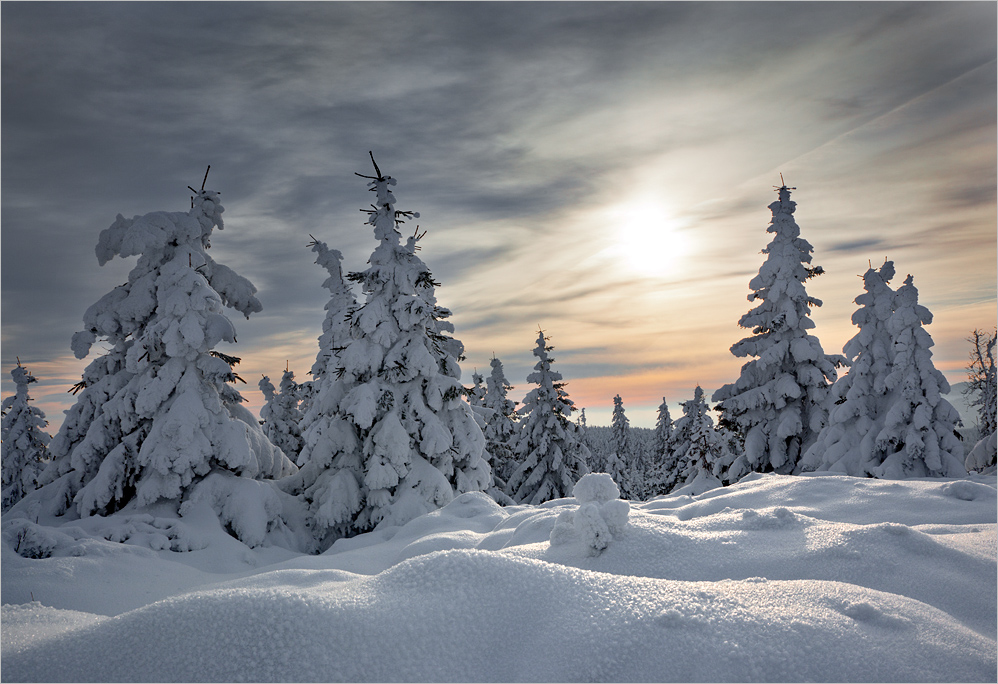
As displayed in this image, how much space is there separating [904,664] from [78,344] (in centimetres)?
1838

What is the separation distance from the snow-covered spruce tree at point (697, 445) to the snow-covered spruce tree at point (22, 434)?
99.6 ft

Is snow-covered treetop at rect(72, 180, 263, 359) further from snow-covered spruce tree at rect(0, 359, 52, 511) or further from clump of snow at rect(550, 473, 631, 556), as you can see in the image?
snow-covered spruce tree at rect(0, 359, 52, 511)

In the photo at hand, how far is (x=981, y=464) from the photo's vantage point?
57.5 ft

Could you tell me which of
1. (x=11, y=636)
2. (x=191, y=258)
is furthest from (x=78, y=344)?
(x=11, y=636)

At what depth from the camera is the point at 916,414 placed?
54.9ft

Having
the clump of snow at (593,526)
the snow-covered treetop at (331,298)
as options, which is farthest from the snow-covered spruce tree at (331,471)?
the clump of snow at (593,526)

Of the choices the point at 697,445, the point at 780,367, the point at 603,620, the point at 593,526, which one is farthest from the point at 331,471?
the point at 697,445

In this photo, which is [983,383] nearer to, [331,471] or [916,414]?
[916,414]

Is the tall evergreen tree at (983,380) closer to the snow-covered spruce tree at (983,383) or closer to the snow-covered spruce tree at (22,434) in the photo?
the snow-covered spruce tree at (983,383)

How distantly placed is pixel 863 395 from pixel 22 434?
37099mm

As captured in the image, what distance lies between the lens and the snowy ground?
317 cm

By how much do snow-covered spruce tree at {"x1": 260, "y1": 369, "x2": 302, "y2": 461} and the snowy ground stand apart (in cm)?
2779

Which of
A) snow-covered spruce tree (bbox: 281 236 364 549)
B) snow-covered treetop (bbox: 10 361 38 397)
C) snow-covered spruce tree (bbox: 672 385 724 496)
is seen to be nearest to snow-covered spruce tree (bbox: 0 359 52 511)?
snow-covered treetop (bbox: 10 361 38 397)

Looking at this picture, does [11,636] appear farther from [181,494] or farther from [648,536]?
[181,494]
